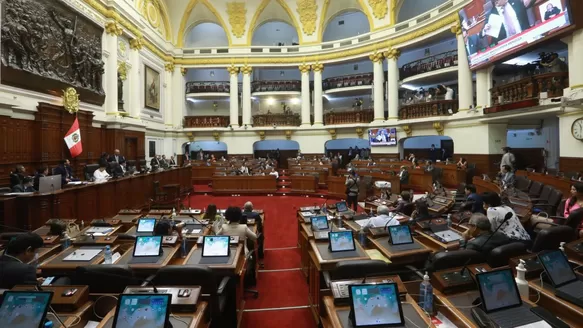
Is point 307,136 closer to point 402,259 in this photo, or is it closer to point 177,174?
point 177,174

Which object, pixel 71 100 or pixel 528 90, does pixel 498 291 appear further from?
pixel 71 100

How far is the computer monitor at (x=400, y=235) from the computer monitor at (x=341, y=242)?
527mm

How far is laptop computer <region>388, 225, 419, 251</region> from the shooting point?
11.6 feet

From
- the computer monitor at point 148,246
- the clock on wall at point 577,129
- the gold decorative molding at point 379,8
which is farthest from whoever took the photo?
the gold decorative molding at point 379,8

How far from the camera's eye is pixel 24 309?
6.31 feet

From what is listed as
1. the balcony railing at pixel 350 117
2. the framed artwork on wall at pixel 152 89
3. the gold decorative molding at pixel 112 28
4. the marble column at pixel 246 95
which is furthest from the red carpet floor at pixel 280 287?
the marble column at pixel 246 95

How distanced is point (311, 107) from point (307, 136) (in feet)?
10.5

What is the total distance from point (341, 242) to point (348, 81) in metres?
18.2

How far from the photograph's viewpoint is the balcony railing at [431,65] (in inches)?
585

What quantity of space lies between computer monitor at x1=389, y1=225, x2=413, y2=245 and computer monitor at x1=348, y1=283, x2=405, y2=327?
5.57 ft

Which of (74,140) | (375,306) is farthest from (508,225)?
(74,140)

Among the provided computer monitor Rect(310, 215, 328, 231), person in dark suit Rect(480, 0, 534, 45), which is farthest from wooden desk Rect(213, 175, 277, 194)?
person in dark suit Rect(480, 0, 534, 45)

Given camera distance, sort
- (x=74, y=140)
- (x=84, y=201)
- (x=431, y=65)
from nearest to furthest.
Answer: (x=84, y=201), (x=74, y=140), (x=431, y=65)

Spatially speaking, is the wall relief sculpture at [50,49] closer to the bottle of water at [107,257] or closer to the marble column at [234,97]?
the bottle of water at [107,257]
